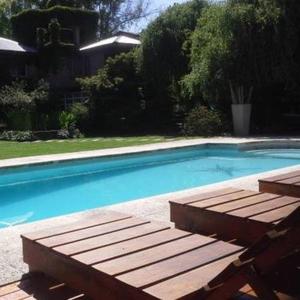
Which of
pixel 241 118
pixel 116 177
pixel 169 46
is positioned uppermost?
pixel 169 46

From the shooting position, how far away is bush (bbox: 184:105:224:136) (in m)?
17.4

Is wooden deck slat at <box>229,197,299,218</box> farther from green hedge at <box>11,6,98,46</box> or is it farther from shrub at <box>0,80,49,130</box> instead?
green hedge at <box>11,6,98,46</box>

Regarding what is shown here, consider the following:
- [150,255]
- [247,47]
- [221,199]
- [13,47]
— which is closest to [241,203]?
[221,199]

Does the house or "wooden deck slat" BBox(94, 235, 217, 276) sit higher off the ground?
the house

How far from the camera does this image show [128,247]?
265cm

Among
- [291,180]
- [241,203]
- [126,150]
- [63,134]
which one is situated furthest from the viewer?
[63,134]

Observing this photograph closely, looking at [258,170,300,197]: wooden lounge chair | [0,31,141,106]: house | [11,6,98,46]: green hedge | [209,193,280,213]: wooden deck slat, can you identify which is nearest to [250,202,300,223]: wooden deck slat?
[209,193,280,213]: wooden deck slat

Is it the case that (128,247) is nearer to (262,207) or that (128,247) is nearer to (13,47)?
(262,207)

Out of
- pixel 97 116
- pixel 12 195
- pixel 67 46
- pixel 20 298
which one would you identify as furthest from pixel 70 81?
pixel 20 298

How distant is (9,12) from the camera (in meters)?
38.2

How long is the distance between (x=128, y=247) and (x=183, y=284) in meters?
0.56

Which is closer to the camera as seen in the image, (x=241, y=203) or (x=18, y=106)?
(x=241, y=203)

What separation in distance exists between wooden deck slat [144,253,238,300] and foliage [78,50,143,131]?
18.6m

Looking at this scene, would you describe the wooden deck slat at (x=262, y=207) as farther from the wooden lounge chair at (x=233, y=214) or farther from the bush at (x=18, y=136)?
the bush at (x=18, y=136)
